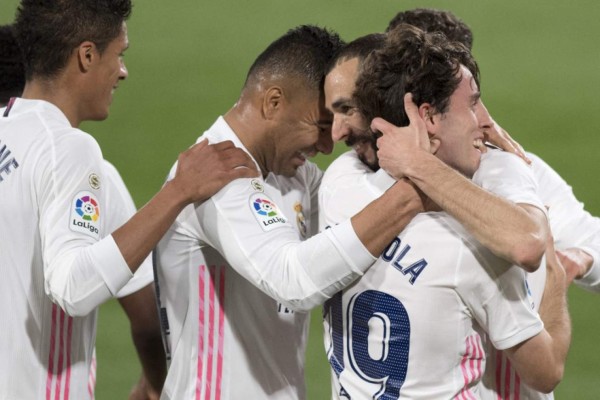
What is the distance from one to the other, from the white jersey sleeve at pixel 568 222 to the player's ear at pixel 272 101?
3.04 feet

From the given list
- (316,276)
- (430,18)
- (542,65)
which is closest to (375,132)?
(316,276)

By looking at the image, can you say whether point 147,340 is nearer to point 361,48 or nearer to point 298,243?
point 298,243

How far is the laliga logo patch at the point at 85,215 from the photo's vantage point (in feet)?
9.43

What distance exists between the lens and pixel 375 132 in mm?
2738

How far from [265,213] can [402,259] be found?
48cm

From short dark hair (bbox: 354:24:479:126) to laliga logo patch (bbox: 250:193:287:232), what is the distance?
0.45 m

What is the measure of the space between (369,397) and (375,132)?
711 millimetres

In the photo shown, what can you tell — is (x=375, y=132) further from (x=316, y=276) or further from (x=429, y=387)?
(x=429, y=387)

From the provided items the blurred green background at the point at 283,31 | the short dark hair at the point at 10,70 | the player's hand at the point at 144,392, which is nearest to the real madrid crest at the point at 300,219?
the player's hand at the point at 144,392

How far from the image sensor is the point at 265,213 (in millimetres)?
2879

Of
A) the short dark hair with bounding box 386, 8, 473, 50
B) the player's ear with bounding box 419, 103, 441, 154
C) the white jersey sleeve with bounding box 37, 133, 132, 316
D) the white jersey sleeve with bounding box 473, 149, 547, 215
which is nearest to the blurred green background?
the short dark hair with bounding box 386, 8, 473, 50

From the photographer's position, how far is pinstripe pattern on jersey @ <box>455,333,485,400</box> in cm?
257

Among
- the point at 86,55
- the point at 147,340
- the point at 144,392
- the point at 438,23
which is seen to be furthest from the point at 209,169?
the point at 438,23

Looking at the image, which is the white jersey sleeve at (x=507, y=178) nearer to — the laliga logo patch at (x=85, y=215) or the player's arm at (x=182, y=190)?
the player's arm at (x=182, y=190)
